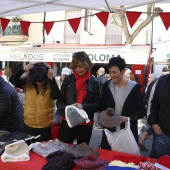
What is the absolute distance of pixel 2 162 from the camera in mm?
2002

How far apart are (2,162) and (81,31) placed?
15208mm

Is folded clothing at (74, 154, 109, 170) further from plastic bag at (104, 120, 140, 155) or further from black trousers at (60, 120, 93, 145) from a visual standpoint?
black trousers at (60, 120, 93, 145)

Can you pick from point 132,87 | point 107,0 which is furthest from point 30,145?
point 107,0

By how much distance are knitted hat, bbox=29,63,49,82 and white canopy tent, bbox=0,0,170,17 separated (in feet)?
3.74

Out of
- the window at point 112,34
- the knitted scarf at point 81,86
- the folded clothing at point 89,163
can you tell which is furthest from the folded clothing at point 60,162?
the window at point 112,34

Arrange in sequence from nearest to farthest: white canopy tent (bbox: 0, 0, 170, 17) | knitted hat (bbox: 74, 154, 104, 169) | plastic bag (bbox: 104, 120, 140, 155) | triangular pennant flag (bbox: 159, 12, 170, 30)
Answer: knitted hat (bbox: 74, 154, 104, 169) < plastic bag (bbox: 104, 120, 140, 155) < white canopy tent (bbox: 0, 0, 170, 17) < triangular pennant flag (bbox: 159, 12, 170, 30)

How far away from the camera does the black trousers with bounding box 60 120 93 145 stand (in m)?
2.60

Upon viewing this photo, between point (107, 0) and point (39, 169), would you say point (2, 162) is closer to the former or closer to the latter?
point (39, 169)

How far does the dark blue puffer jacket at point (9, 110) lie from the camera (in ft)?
8.47

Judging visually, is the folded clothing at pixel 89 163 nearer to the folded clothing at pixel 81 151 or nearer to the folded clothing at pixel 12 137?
the folded clothing at pixel 81 151

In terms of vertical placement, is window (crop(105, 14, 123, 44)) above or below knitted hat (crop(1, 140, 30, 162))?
above

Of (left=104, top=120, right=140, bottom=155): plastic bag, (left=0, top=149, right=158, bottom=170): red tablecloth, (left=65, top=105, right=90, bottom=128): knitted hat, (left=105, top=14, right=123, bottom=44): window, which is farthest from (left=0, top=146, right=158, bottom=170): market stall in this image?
(left=105, top=14, right=123, bottom=44): window

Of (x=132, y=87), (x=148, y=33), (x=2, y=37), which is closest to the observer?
(x=132, y=87)

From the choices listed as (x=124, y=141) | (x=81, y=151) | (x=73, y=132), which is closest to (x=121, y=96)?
(x=124, y=141)
